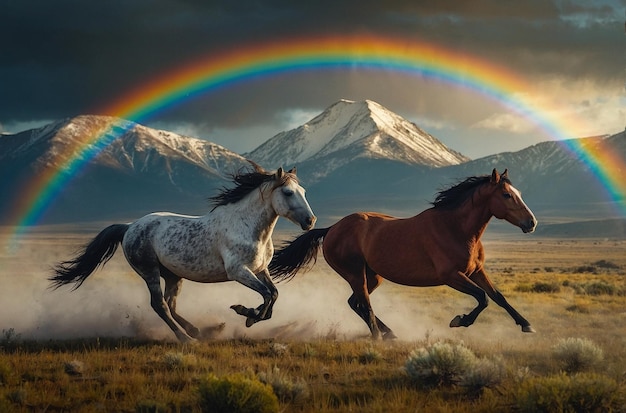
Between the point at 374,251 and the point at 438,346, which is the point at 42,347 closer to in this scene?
the point at 374,251

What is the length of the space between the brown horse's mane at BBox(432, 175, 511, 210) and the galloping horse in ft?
8.05

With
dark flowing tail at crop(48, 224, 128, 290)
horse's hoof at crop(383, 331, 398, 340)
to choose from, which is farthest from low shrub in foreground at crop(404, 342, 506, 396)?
dark flowing tail at crop(48, 224, 128, 290)

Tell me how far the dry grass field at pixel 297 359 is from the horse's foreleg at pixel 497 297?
404 millimetres

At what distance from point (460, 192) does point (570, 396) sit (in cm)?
556

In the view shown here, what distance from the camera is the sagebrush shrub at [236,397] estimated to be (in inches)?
260

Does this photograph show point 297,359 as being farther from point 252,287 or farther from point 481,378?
point 481,378

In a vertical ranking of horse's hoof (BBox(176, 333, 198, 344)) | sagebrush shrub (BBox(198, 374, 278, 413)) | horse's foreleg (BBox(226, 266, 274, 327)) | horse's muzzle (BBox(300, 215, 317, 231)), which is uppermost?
horse's muzzle (BBox(300, 215, 317, 231))

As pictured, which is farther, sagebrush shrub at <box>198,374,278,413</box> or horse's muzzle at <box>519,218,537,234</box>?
horse's muzzle at <box>519,218,537,234</box>

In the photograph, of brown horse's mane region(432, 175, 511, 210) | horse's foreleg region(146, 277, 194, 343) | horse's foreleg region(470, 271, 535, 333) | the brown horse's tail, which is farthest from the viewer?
the brown horse's tail

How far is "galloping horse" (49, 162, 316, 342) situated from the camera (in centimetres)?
1096

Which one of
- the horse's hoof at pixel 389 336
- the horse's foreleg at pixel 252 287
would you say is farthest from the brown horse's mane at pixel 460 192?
the horse's foreleg at pixel 252 287

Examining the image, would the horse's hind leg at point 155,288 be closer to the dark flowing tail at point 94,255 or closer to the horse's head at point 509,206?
the dark flowing tail at point 94,255

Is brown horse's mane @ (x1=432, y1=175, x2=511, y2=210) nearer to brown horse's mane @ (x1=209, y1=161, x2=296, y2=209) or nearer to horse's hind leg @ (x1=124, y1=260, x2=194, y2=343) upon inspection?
brown horse's mane @ (x1=209, y1=161, x2=296, y2=209)

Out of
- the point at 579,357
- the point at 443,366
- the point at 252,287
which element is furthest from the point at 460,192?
the point at 443,366
